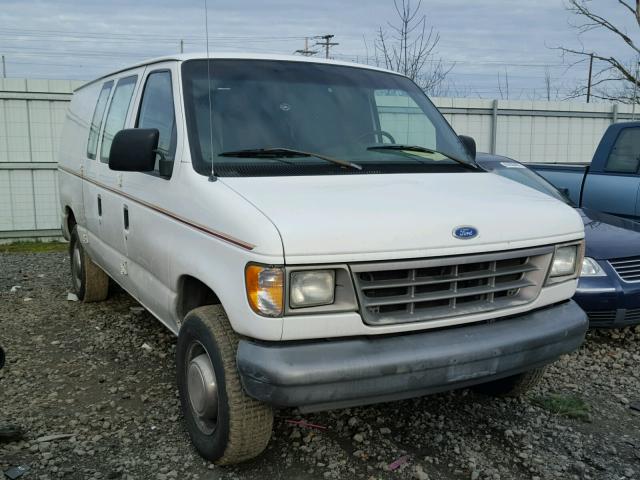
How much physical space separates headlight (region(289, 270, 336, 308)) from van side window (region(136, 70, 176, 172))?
1341mm

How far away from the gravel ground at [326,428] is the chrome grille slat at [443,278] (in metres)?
1.05

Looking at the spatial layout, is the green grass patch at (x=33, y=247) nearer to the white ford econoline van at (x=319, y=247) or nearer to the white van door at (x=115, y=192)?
the white van door at (x=115, y=192)

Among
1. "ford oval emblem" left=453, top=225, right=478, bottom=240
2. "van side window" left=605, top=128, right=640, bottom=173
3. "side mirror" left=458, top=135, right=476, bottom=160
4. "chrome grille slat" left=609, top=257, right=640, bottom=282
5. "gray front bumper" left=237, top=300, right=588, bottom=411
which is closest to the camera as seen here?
"gray front bumper" left=237, top=300, right=588, bottom=411

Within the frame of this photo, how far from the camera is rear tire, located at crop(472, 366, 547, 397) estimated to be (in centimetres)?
398

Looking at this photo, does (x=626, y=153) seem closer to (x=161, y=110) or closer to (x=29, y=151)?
(x=161, y=110)

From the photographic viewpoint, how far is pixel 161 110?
13.0 ft

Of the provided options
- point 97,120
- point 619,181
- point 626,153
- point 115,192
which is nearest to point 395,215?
point 115,192

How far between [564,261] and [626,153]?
14.4 ft

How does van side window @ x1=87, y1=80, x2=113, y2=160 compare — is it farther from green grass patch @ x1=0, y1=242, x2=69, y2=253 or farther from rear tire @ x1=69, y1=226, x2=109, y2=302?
green grass patch @ x1=0, y1=242, x2=69, y2=253

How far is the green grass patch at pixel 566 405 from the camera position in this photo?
398 centimetres

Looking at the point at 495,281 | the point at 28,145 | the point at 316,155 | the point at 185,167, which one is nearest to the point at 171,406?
the point at 185,167

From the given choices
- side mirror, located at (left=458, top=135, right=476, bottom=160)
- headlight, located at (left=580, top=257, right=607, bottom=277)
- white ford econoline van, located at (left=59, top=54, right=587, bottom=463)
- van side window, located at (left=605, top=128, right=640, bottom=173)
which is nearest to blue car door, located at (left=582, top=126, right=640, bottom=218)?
van side window, located at (left=605, top=128, right=640, bottom=173)

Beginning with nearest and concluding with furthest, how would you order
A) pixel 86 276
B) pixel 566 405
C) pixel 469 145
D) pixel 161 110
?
pixel 161 110 → pixel 566 405 → pixel 469 145 → pixel 86 276

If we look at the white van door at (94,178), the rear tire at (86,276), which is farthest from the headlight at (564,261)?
the rear tire at (86,276)
